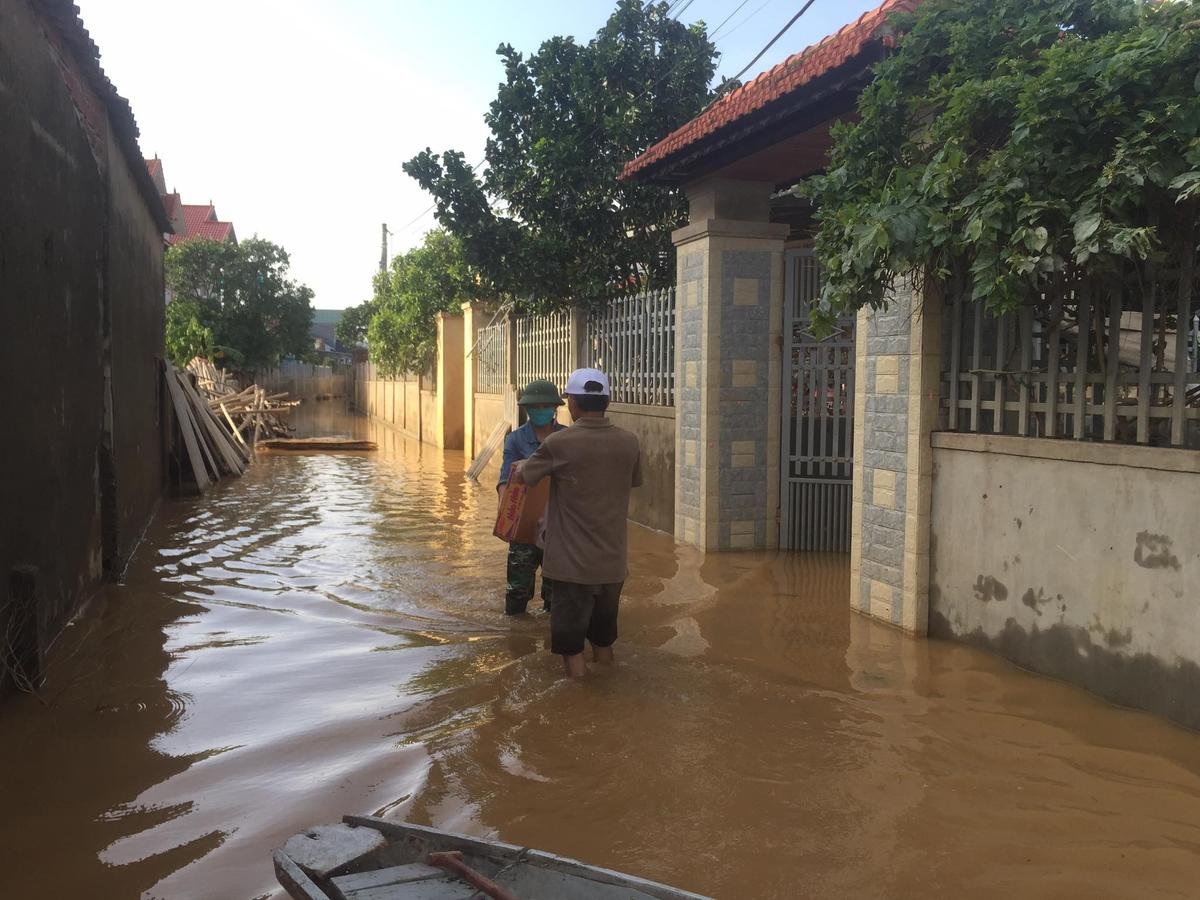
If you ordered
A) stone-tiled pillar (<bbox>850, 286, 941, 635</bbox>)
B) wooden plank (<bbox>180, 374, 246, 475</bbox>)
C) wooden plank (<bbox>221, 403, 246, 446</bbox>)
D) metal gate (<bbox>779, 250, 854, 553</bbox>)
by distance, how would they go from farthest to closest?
wooden plank (<bbox>221, 403, 246, 446</bbox>)
wooden plank (<bbox>180, 374, 246, 475</bbox>)
metal gate (<bbox>779, 250, 854, 553</bbox>)
stone-tiled pillar (<bbox>850, 286, 941, 635</bbox>)

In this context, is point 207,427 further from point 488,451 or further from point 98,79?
point 98,79

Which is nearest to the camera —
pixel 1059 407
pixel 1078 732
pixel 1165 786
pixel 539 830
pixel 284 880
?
pixel 284 880

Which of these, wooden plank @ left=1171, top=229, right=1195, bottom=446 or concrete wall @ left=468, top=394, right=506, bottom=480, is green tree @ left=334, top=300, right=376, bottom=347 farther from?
wooden plank @ left=1171, top=229, right=1195, bottom=446

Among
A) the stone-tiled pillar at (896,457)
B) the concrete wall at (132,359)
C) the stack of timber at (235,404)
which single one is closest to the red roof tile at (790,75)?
the stone-tiled pillar at (896,457)

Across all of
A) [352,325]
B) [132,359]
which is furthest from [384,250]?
[132,359]

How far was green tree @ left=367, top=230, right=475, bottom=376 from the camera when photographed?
78.6ft

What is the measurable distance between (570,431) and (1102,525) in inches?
110

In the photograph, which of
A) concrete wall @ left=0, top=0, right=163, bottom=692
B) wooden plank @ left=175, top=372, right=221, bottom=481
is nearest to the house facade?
concrete wall @ left=0, top=0, right=163, bottom=692

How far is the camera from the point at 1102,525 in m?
5.14

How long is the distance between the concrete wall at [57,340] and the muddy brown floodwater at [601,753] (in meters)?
0.63

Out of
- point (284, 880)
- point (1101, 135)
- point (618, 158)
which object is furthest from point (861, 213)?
point (618, 158)

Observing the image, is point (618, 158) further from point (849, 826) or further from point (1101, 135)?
point (849, 826)

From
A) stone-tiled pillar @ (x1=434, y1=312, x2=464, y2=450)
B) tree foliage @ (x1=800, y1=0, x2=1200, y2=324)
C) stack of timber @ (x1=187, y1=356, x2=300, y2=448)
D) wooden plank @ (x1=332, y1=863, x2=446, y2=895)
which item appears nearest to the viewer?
wooden plank @ (x1=332, y1=863, x2=446, y2=895)

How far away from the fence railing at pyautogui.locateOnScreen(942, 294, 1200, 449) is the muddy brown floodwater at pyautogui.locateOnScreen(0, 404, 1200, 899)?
1425mm
